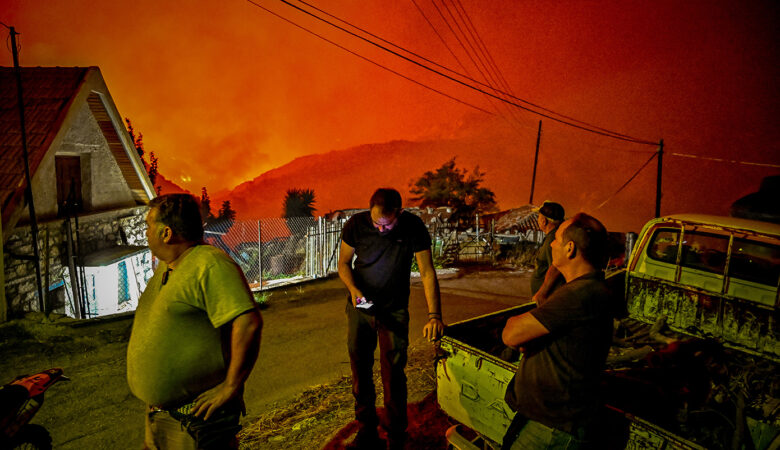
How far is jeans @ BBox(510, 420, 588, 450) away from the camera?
1.98 meters

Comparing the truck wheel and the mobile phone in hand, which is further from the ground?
the mobile phone in hand

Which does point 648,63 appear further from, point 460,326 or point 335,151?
point 460,326

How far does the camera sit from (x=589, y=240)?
190cm

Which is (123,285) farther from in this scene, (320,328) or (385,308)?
(385,308)

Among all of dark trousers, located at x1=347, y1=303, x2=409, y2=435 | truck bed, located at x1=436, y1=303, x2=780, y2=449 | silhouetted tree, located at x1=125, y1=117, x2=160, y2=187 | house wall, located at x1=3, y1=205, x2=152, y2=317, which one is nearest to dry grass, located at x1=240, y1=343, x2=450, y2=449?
dark trousers, located at x1=347, y1=303, x2=409, y2=435

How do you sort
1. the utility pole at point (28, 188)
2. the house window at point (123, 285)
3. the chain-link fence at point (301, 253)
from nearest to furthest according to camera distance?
the utility pole at point (28, 188) < the house window at point (123, 285) < the chain-link fence at point (301, 253)

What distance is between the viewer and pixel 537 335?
1.87m

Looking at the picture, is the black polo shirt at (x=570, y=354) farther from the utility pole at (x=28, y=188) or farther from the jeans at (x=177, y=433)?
the utility pole at (x=28, y=188)

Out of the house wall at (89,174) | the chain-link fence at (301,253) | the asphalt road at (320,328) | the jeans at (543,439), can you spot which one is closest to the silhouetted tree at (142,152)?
the chain-link fence at (301,253)

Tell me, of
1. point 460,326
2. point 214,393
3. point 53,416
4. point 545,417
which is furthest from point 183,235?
point 53,416

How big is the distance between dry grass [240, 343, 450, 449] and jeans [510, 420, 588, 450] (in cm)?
169

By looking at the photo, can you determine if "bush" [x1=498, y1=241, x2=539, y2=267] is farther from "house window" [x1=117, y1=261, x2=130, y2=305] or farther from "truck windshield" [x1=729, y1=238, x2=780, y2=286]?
"house window" [x1=117, y1=261, x2=130, y2=305]

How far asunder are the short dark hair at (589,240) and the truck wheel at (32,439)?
3.86 m

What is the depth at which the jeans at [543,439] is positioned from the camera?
1979 millimetres
